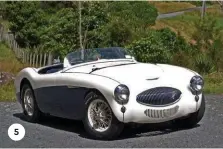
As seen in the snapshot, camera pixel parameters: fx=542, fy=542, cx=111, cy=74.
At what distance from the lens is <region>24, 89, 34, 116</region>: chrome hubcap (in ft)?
26.7

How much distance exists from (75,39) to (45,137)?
60.8 ft

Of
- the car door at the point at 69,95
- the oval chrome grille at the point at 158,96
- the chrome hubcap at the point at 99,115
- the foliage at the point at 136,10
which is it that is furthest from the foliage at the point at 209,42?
the foliage at the point at 136,10

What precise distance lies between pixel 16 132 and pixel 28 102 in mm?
1167

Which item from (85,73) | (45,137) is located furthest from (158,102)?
(45,137)

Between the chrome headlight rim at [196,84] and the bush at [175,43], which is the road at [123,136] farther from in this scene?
the bush at [175,43]

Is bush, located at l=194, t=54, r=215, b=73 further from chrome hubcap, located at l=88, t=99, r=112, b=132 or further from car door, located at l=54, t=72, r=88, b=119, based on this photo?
chrome hubcap, located at l=88, t=99, r=112, b=132

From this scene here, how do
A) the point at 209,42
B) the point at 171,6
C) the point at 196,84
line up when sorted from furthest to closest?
the point at 171,6 < the point at 209,42 < the point at 196,84

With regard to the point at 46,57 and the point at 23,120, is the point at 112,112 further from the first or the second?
the point at 46,57

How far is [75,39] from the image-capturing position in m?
25.2

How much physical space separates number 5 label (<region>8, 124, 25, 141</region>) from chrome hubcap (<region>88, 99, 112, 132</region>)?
2.99ft

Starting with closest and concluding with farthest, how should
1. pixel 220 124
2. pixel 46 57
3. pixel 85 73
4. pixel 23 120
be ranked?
pixel 85 73 → pixel 220 124 → pixel 23 120 → pixel 46 57

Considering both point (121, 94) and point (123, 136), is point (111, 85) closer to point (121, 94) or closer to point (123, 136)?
point (121, 94)

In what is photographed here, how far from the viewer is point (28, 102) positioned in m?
8.24

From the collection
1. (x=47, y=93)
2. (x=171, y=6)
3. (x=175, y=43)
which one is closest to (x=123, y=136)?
(x=47, y=93)
